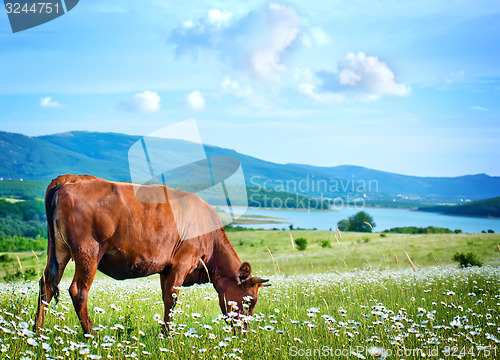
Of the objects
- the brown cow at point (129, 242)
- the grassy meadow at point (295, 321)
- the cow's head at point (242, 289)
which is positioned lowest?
the grassy meadow at point (295, 321)

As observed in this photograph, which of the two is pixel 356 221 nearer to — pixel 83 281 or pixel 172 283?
pixel 172 283

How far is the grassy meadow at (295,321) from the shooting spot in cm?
→ 577

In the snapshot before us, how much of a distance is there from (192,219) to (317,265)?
16.4 metres

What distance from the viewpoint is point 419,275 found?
1313cm

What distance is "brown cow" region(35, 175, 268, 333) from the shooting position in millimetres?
6887

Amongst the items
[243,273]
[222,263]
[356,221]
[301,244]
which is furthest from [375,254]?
[356,221]

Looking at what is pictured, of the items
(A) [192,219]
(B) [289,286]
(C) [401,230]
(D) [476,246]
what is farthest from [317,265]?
(C) [401,230]

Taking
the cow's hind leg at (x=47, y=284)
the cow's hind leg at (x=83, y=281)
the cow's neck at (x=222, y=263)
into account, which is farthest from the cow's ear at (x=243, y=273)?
the cow's hind leg at (x=47, y=284)

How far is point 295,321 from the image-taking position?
20.8 ft

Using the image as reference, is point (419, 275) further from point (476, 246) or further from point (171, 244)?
point (476, 246)

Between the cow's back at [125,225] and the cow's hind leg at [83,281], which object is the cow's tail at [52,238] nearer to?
the cow's back at [125,225]

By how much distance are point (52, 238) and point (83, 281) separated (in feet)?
2.99

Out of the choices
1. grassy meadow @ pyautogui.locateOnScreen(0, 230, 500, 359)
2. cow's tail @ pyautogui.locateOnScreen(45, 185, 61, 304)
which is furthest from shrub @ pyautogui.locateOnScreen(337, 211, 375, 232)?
cow's tail @ pyautogui.locateOnScreen(45, 185, 61, 304)

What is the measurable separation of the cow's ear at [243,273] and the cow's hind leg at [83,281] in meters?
2.71
